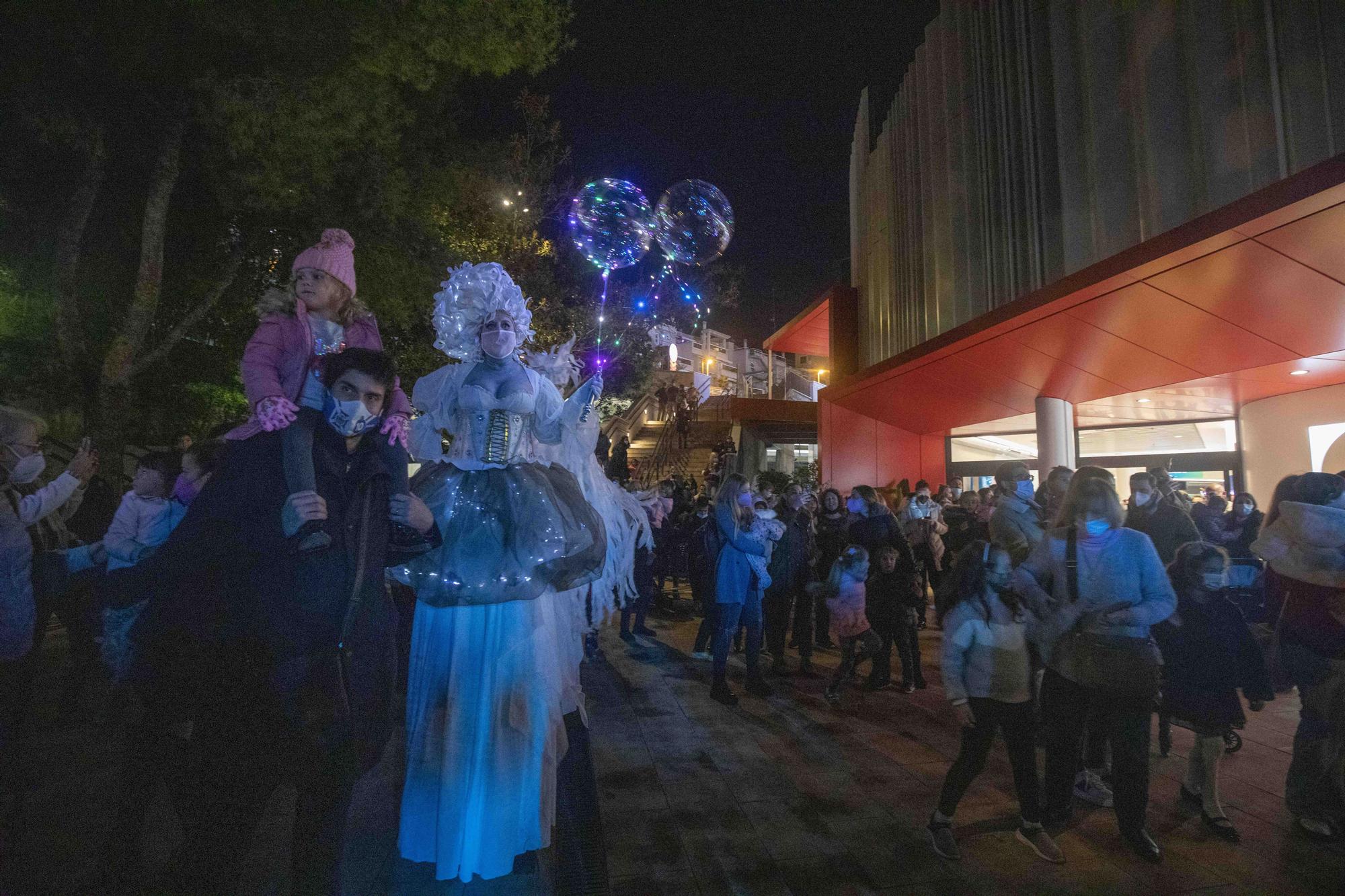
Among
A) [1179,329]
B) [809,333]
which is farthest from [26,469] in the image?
[809,333]

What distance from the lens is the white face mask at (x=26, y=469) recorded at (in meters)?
2.87

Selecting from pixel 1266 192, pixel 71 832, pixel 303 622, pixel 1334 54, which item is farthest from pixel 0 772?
pixel 1334 54

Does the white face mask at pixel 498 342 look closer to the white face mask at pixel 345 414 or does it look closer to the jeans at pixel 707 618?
the white face mask at pixel 345 414

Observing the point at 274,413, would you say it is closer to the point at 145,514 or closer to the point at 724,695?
the point at 145,514

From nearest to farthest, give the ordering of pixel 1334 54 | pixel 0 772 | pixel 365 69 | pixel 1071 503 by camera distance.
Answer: pixel 0 772
pixel 1071 503
pixel 1334 54
pixel 365 69

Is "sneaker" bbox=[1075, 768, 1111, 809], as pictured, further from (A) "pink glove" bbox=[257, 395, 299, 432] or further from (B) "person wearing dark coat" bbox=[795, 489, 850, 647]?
(A) "pink glove" bbox=[257, 395, 299, 432]

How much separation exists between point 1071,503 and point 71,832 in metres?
4.99

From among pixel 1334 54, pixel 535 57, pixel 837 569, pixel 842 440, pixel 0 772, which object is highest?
pixel 535 57

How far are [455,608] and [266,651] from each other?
92 cm

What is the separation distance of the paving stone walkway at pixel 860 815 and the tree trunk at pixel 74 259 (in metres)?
8.13

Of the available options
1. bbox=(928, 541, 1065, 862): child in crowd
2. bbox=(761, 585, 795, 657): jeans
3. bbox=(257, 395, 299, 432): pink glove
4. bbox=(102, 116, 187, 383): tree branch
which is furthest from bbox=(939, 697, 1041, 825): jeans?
bbox=(102, 116, 187, 383): tree branch

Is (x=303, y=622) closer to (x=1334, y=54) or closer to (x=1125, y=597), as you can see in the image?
(x=1125, y=597)

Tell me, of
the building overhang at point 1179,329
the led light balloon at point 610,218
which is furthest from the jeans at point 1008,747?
the building overhang at point 1179,329

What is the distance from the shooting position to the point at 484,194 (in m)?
13.9
